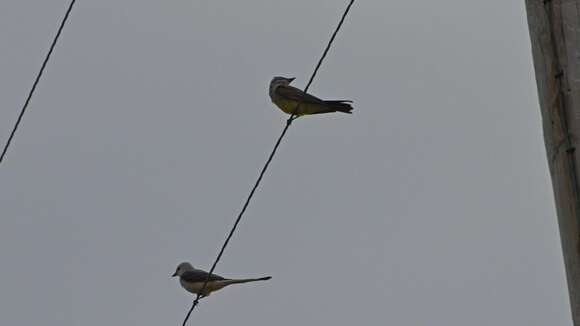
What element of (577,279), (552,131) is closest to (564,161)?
(552,131)

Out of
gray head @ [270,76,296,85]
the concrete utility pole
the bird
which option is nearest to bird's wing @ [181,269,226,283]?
the bird

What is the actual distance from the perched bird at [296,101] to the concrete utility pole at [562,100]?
4.82m

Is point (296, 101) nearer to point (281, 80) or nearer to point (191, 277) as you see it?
point (281, 80)

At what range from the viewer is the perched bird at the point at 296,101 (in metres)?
9.23

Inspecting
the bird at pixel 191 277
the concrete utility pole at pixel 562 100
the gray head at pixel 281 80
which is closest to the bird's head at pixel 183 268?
the bird at pixel 191 277

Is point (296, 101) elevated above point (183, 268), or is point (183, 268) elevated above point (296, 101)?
point (296, 101)

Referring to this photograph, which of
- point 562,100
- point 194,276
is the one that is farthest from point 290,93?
point 562,100

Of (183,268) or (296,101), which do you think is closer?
(296,101)

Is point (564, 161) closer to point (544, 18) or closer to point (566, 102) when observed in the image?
Answer: point (566, 102)

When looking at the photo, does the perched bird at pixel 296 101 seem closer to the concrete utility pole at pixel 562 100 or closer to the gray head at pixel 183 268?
the gray head at pixel 183 268

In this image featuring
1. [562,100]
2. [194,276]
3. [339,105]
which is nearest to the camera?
[562,100]

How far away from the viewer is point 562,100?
164 inches

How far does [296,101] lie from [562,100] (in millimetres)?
5950

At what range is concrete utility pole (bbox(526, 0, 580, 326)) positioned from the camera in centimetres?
406
